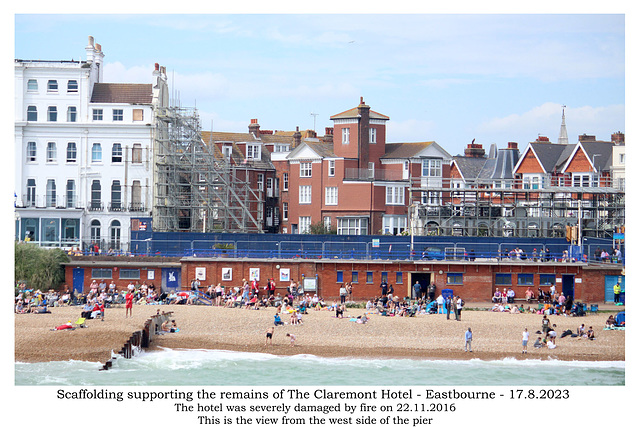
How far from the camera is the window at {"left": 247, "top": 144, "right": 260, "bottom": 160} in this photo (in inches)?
2847

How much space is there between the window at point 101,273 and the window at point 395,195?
22826 millimetres

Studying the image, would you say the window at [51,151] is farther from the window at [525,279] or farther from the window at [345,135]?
the window at [525,279]

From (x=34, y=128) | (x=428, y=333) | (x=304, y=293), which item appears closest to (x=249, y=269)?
(x=304, y=293)

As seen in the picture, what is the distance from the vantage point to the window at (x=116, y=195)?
60.5 meters

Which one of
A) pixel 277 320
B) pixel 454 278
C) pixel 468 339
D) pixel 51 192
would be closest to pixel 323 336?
pixel 277 320

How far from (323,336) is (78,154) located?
29984 mm

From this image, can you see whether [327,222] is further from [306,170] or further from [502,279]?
[502,279]

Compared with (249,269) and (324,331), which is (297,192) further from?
(324,331)

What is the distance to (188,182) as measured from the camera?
207ft

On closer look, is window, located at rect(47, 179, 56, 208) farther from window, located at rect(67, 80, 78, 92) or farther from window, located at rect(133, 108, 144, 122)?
window, located at rect(133, 108, 144, 122)

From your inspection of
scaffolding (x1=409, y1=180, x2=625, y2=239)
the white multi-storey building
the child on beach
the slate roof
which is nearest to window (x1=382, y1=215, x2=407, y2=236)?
scaffolding (x1=409, y1=180, x2=625, y2=239)

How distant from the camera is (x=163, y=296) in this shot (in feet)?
151
